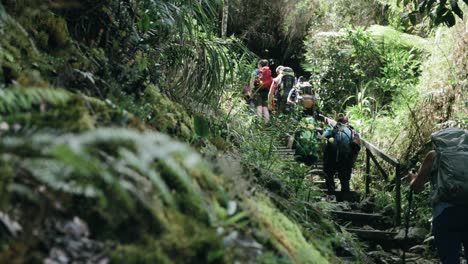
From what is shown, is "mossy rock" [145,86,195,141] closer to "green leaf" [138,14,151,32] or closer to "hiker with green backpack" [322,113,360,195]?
"green leaf" [138,14,151,32]

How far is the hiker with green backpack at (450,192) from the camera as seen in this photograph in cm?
443

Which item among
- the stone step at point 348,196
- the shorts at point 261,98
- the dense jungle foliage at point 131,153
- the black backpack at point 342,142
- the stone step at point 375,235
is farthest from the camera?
the shorts at point 261,98

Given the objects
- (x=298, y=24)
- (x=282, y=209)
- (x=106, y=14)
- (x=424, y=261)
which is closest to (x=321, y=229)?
(x=282, y=209)

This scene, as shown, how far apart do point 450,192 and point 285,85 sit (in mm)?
7873

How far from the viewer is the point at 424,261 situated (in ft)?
23.5

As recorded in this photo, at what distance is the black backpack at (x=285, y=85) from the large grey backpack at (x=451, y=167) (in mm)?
7512

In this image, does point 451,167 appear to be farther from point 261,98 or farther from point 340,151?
point 261,98

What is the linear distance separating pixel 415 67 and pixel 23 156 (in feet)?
49.7

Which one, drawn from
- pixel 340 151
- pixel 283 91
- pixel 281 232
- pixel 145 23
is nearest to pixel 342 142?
pixel 340 151

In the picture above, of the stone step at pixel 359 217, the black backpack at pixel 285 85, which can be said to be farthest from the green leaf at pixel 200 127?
the black backpack at pixel 285 85

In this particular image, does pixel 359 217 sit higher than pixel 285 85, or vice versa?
pixel 285 85

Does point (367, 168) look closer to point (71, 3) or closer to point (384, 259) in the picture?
point (384, 259)

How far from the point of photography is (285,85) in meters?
12.1

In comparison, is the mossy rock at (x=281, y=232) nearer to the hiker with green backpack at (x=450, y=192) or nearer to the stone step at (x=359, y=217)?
the hiker with green backpack at (x=450, y=192)
